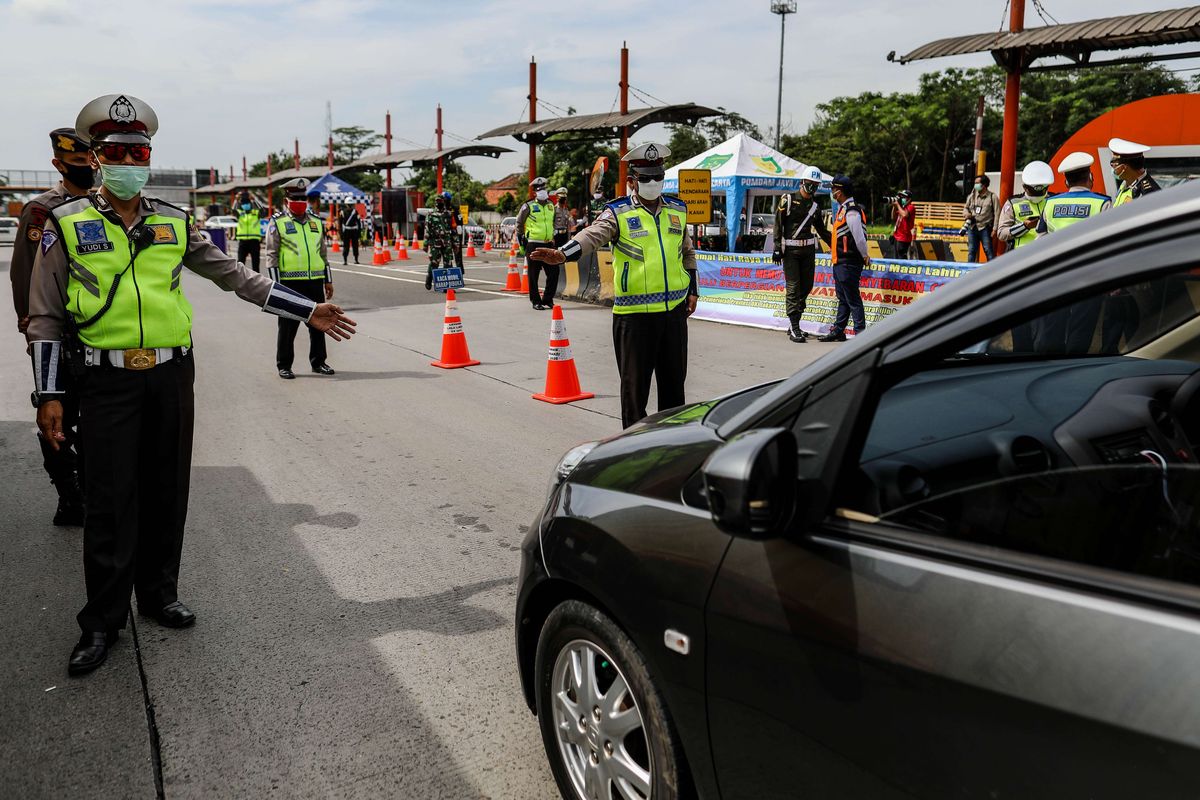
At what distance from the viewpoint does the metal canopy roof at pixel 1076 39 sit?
12.5 meters

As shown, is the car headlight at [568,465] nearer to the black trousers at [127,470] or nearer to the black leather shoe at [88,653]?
the black trousers at [127,470]

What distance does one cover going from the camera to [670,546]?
7.29ft

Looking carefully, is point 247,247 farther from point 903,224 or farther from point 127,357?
point 127,357

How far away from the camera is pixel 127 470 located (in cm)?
373

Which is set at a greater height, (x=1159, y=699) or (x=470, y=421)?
(x=1159, y=699)

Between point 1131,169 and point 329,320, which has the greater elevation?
point 1131,169

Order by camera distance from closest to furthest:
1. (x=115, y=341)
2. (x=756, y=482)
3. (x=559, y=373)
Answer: (x=756, y=482)
(x=115, y=341)
(x=559, y=373)

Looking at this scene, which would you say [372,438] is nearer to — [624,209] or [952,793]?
[624,209]

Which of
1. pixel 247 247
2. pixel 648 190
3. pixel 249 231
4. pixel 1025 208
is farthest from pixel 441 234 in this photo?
pixel 648 190

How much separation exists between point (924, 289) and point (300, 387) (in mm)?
7271

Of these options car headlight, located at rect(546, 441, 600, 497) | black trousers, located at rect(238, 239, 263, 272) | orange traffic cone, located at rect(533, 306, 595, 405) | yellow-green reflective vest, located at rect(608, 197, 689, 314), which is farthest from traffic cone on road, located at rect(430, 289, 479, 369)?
black trousers, located at rect(238, 239, 263, 272)

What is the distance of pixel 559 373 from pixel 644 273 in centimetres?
274

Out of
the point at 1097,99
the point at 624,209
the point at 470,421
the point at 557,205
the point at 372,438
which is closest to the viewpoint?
the point at 624,209

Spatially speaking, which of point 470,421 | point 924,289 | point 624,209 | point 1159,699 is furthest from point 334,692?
point 924,289
